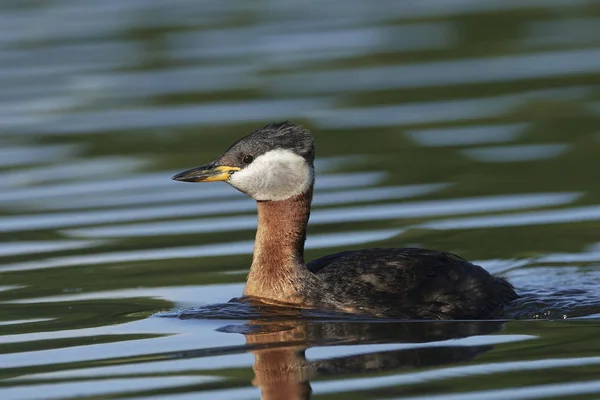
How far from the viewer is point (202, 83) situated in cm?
1972

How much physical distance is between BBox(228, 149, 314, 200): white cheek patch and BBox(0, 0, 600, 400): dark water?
0.96 meters

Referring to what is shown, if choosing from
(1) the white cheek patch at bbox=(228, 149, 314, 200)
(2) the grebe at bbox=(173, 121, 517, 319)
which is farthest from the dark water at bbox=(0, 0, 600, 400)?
(1) the white cheek patch at bbox=(228, 149, 314, 200)

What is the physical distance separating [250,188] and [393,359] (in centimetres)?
238

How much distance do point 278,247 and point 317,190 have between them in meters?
3.39

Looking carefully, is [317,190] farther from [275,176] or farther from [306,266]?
[275,176]

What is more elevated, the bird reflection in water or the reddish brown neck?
the reddish brown neck

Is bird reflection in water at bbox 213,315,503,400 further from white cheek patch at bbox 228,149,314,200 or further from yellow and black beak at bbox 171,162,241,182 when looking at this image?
yellow and black beak at bbox 171,162,241,182

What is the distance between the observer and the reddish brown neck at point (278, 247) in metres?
11.6

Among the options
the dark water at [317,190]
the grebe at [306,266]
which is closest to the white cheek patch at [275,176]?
the grebe at [306,266]

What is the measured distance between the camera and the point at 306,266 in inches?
468

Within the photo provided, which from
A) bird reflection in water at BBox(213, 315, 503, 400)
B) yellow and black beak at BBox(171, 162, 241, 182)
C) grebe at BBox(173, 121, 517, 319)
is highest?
yellow and black beak at BBox(171, 162, 241, 182)

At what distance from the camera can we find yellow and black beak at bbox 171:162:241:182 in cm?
1166

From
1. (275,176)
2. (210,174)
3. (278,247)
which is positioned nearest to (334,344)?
(278,247)

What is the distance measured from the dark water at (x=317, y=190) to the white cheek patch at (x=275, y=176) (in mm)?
956
